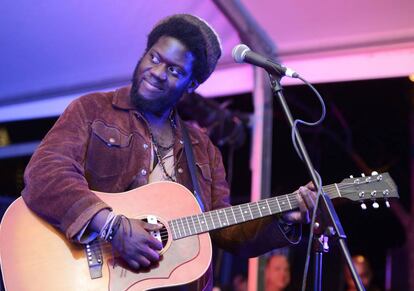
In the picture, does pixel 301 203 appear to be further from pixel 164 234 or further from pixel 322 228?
pixel 164 234

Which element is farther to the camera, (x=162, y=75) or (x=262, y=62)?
(x=162, y=75)

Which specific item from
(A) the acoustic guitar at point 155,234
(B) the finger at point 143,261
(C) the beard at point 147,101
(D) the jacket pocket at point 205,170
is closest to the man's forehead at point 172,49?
(C) the beard at point 147,101

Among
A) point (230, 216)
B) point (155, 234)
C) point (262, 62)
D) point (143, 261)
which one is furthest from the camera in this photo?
point (230, 216)

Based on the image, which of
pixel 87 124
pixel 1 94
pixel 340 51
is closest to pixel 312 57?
pixel 340 51

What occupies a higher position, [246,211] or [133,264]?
[246,211]

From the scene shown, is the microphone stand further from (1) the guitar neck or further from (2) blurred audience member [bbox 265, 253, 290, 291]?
(2) blurred audience member [bbox 265, 253, 290, 291]

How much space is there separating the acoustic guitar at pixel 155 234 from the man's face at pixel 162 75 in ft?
1.59

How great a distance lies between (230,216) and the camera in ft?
8.81

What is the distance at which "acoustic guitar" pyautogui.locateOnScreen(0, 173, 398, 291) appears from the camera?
7.98ft

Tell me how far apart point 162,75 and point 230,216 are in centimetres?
80

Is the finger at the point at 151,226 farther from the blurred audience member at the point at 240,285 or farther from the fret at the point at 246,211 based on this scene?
the blurred audience member at the point at 240,285

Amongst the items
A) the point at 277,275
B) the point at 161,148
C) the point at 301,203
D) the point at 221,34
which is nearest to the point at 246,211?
the point at 301,203

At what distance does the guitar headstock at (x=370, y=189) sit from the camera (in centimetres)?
243

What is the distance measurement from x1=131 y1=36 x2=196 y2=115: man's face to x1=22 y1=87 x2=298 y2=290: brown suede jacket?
0.32 ft
